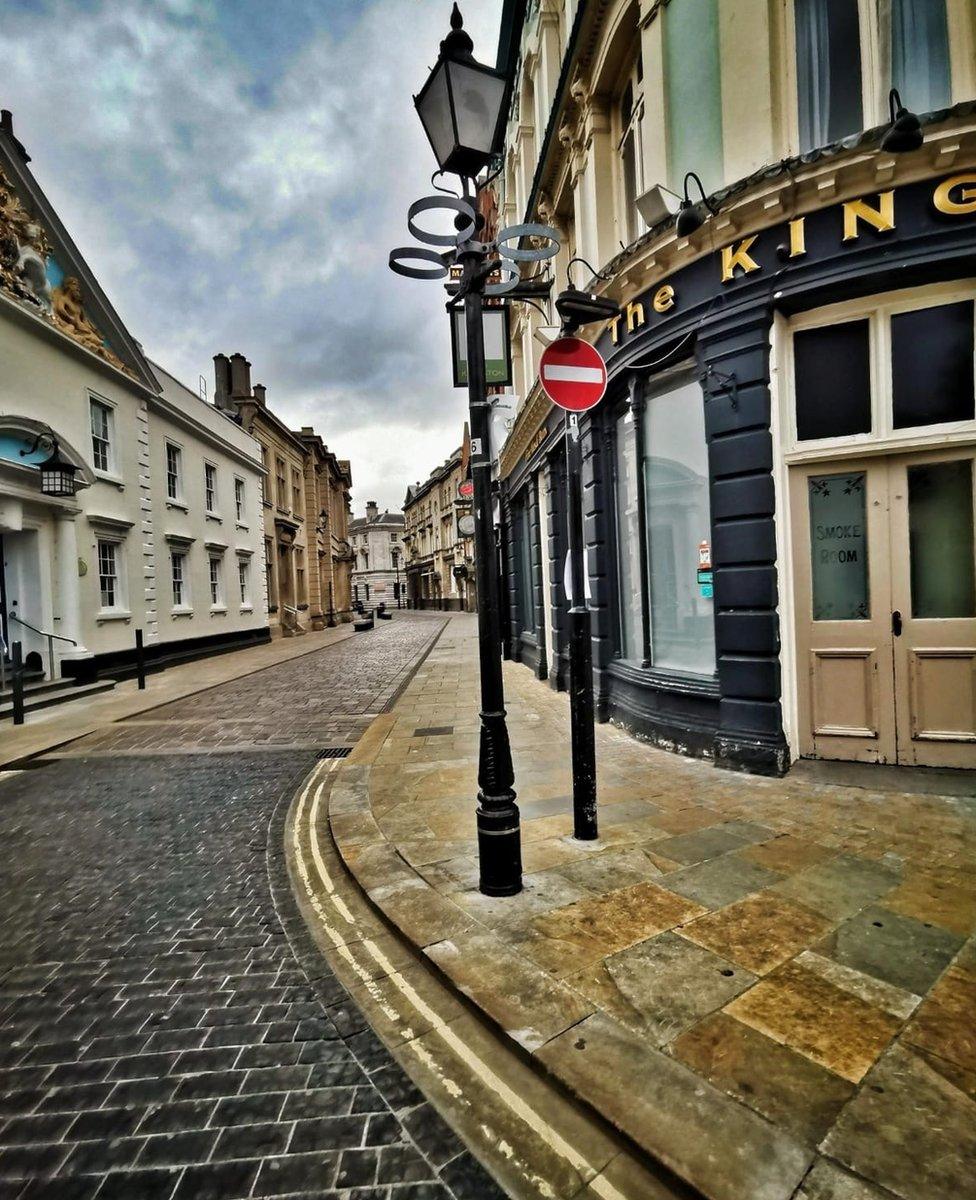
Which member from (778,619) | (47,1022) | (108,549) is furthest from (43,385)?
(778,619)

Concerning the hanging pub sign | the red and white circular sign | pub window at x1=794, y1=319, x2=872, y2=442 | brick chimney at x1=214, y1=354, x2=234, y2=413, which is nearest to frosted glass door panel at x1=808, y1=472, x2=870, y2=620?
pub window at x1=794, y1=319, x2=872, y2=442

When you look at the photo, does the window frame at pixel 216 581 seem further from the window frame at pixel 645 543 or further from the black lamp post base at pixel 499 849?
the black lamp post base at pixel 499 849

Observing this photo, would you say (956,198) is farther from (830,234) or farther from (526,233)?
(526,233)

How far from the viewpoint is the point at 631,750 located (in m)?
6.45

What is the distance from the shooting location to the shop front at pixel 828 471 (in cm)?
490

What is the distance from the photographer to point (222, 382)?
85.6 feet

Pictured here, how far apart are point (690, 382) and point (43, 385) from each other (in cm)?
1400

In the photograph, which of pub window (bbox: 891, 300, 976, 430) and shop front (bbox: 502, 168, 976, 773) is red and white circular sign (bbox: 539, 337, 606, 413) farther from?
pub window (bbox: 891, 300, 976, 430)

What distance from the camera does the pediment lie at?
39.9 ft

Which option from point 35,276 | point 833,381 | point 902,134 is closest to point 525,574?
point 833,381

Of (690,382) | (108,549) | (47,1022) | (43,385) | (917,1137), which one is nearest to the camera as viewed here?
(917,1137)

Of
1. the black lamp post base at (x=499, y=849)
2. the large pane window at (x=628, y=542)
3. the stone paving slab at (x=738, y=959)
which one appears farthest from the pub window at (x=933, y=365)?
the black lamp post base at (x=499, y=849)

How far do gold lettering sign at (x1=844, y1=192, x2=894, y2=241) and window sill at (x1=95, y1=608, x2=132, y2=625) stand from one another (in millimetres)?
16081

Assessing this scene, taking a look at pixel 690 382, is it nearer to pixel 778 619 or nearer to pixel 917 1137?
pixel 778 619
